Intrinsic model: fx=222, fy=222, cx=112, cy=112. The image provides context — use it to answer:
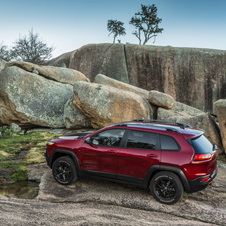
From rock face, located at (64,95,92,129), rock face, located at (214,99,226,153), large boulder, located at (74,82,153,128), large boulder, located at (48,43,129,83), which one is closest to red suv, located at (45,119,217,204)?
rock face, located at (214,99,226,153)

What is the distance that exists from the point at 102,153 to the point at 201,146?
201 cm

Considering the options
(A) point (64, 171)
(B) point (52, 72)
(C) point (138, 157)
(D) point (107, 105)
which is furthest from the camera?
(B) point (52, 72)

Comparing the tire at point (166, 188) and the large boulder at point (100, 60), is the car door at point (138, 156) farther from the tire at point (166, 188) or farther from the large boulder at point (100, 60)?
the large boulder at point (100, 60)

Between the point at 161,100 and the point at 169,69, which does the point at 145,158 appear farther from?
the point at 169,69

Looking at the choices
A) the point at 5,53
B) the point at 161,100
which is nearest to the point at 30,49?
the point at 5,53

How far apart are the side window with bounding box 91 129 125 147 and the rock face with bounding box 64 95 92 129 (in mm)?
6384

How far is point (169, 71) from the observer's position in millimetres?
20188

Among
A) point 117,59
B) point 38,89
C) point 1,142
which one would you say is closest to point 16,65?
point 38,89

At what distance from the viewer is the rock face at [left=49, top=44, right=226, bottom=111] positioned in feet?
64.1

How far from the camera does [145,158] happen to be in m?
4.39

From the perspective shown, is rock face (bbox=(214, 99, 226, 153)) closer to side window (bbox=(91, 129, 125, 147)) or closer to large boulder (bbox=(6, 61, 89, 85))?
side window (bbox=(91, 129, 125, 147))

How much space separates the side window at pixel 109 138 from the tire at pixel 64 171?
0.78 m

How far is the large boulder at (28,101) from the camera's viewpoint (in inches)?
452

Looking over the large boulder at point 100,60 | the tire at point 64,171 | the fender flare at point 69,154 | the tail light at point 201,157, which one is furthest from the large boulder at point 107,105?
the large boulder at point 100,60
